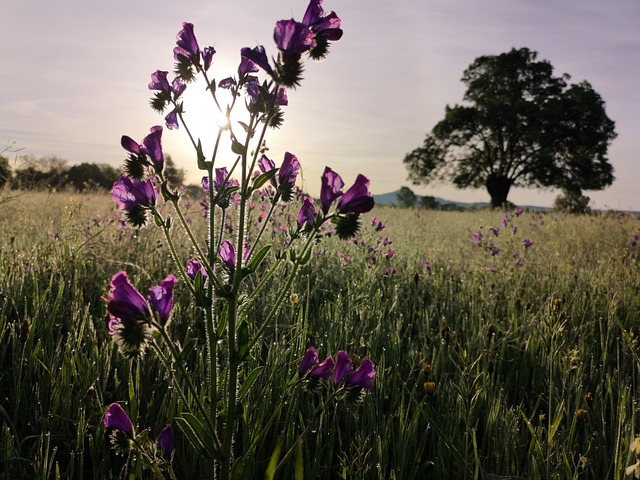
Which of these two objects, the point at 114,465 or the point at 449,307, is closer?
the point at 114,465

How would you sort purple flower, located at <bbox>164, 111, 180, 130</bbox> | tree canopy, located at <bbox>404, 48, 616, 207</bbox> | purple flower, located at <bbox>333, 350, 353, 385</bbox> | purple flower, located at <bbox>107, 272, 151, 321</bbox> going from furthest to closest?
tree canopy, located at <bbox>404, 48, 616, 207</bbox>
purple flower, located at <bbox>164, 111, 180, 130</bbox>
purple flower, located at <bbox>333, 350, 353, 385</bbox>
purple flower, located at <bbox>107, 272, 151, 321</bbox>

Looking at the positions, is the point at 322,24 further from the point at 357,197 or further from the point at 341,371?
the point at 341,371

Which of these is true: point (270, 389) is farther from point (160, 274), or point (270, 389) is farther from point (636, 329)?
point (636, 329)

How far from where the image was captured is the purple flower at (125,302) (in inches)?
40.8

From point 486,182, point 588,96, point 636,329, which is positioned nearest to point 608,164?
point 588,96

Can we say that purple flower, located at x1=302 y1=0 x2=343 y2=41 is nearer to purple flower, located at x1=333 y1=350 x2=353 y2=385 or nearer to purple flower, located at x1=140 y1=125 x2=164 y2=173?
purple flower, located at x1=140 y1=125 x2=164 y2=173

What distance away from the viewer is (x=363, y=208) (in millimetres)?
1255

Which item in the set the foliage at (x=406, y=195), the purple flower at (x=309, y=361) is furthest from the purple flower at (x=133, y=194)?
the foliage at (x=406, y=195)

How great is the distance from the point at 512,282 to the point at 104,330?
3.11 m

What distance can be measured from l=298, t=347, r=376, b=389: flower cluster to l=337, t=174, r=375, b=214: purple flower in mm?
402

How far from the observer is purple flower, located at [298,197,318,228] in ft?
4.32

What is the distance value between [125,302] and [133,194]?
0.35m

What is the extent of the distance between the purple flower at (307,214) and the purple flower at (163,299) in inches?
15.7

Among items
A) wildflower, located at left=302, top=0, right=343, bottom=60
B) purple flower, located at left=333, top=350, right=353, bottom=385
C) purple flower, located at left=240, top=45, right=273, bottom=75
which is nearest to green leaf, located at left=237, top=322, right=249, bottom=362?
purple flower, located at left=333, top=350, right=353, bottom=385
